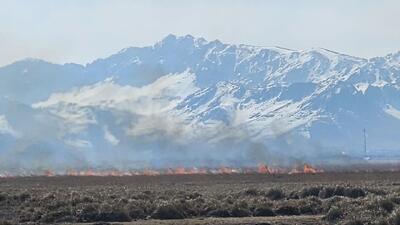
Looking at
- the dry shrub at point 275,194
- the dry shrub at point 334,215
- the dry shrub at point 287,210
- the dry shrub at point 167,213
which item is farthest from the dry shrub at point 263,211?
the dry shrub at point 275,194

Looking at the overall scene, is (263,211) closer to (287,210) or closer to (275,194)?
(287,210)

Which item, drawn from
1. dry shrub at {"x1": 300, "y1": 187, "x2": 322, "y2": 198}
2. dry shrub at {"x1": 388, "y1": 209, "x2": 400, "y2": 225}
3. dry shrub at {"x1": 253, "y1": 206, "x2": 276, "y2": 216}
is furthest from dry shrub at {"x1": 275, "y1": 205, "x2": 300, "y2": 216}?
dry shrub at {"x1": 388, "y1": 209, "x2": 400, "y2": 225}

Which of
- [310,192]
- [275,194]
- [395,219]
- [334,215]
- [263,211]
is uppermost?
[310,192]

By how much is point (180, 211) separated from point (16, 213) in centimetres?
971

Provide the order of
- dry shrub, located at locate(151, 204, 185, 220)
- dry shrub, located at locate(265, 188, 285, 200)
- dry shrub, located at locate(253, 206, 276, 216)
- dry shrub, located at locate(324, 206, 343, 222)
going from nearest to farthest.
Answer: dry shrub, located at locate(324, 206, 343, 222)
dry shrub, located at locate(151, 204, 185, 220)
dry shrub, located at locate(253, 206, 276, 216)
dry shrub, located at locate(265, 188, 285, 200)

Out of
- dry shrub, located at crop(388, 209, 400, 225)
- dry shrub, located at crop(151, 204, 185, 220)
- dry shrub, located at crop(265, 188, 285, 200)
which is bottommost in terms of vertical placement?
dry shrub, located at crop(388, 209, 400, 225)

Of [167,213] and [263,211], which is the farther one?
[263,211]

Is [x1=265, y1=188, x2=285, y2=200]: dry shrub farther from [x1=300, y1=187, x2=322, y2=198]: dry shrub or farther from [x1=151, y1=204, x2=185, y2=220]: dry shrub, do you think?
[x1=151, y1=204, x2=185, y2=220]: dry shrub

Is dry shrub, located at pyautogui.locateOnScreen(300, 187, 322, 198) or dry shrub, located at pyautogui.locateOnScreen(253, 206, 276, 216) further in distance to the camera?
dry shrub, located at pyautogui.locateOnScreen(300, 187, 322, 198)

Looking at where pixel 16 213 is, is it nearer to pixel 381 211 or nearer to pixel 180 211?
pixel 180 211

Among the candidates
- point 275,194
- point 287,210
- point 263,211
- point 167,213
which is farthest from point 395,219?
point 275,194


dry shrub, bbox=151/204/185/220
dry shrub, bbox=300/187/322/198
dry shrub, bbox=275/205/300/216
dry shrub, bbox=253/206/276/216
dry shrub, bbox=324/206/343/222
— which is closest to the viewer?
dry shrub, bbox=324/206/343/222

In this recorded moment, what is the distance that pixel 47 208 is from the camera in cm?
5259

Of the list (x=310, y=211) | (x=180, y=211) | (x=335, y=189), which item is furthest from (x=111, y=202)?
(x=335, y=189)
